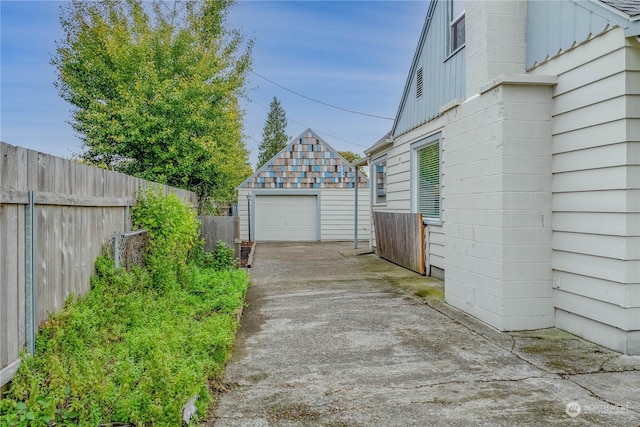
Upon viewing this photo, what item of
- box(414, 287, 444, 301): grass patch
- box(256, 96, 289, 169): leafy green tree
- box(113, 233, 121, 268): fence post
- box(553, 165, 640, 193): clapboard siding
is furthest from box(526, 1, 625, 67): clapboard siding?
box(256, 96, 289, 169): leafy green tree

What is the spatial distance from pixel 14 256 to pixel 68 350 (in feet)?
2.55

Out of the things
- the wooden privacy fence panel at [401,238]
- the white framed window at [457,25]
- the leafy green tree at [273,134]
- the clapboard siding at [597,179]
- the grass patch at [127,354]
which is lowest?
the grass patch at [127,354]

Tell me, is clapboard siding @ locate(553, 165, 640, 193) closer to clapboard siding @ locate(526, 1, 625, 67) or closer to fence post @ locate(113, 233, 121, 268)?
clapboard siding @ locate(526, 1, 625, 67)

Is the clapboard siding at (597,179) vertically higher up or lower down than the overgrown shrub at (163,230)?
higher up

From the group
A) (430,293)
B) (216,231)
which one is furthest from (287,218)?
(430,293)

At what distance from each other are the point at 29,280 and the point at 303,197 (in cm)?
1470

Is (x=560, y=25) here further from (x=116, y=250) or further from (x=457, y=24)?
(x=116, y=250)

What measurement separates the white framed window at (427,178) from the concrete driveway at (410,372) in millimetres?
2696

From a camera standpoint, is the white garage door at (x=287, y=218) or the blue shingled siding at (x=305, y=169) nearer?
the blue shingled siding at (x=305, y=169)

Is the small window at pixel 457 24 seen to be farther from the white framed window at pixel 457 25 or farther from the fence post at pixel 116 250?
the fence post at pixel 116 250

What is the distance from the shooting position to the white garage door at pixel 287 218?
1719 centimetres

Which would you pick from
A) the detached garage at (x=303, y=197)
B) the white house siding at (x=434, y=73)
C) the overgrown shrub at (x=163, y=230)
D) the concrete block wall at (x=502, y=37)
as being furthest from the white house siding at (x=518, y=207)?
the detached garage at (x=303, y=197)

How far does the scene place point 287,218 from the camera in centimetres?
1733

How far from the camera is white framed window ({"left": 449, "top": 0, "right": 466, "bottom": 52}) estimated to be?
7.00 metres
